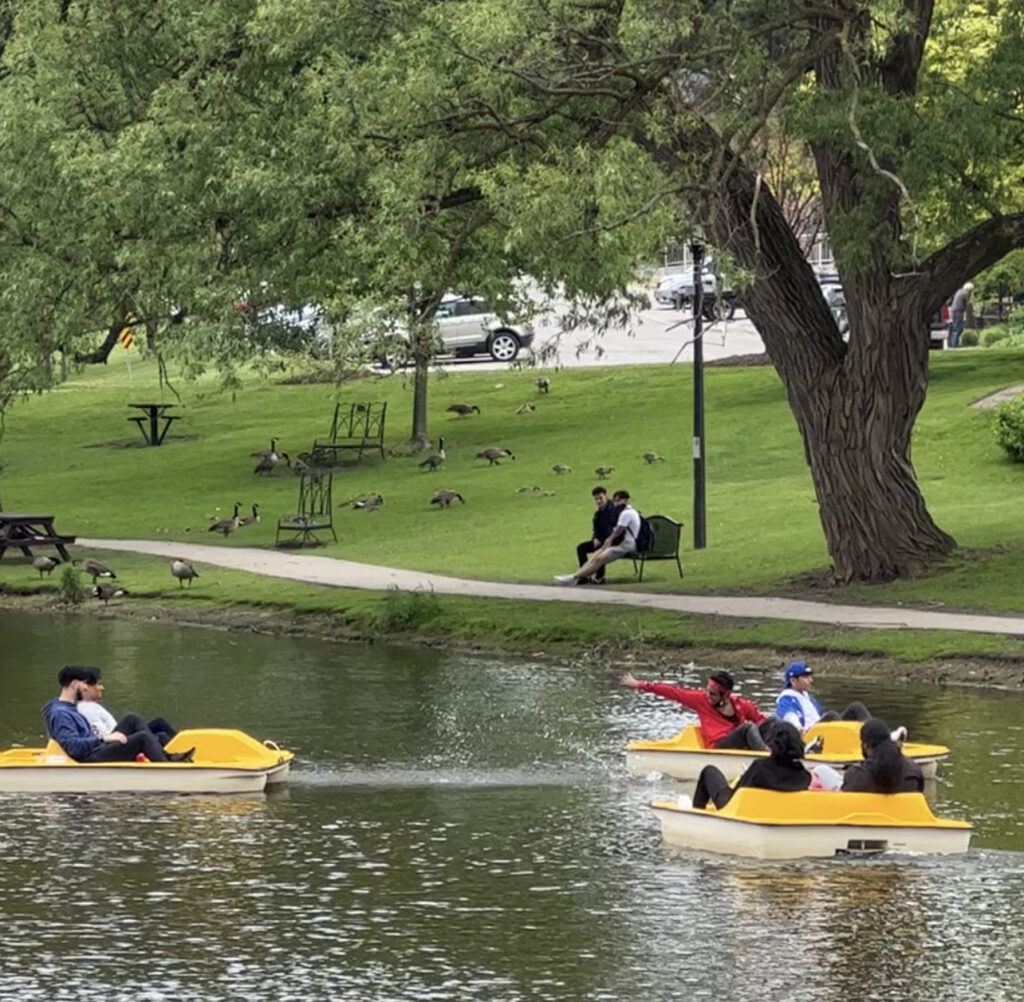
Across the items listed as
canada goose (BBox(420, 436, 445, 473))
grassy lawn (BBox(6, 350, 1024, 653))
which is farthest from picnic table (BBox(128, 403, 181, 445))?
canada goose (BBox(420, 436, 445, 473))

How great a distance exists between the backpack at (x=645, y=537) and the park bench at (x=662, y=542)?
0.03 metres

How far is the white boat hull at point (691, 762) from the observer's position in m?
19.4

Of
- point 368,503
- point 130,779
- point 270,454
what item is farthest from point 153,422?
point 130,779

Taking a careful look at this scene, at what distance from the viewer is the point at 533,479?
4553cm

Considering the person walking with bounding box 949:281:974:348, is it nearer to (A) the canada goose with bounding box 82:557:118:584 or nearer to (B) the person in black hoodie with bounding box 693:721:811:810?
(A) the canada goose with bounding box 82:557:118:584

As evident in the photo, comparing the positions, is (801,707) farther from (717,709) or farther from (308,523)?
(308,523)

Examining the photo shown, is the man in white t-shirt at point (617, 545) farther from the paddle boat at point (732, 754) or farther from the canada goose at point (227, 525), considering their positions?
the paddle boat at point (732, 754)

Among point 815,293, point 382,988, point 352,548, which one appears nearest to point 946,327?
point 352,548

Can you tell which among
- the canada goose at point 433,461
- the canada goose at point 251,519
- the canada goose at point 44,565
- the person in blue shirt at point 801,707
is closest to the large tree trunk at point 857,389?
Result: the person in blue shirt at point 801,707

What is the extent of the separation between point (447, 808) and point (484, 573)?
1518 centimetres

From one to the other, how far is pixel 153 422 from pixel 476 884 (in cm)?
4212

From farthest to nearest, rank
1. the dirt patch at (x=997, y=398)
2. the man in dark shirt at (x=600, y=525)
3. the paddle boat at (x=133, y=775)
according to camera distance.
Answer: the dirt patch at (x=997, y=398) → the man in dark shirt at (x=600, y=525) → the paddle boat at (x=133, y=775)

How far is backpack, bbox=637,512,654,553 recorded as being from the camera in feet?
107

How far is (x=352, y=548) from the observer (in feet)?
125
